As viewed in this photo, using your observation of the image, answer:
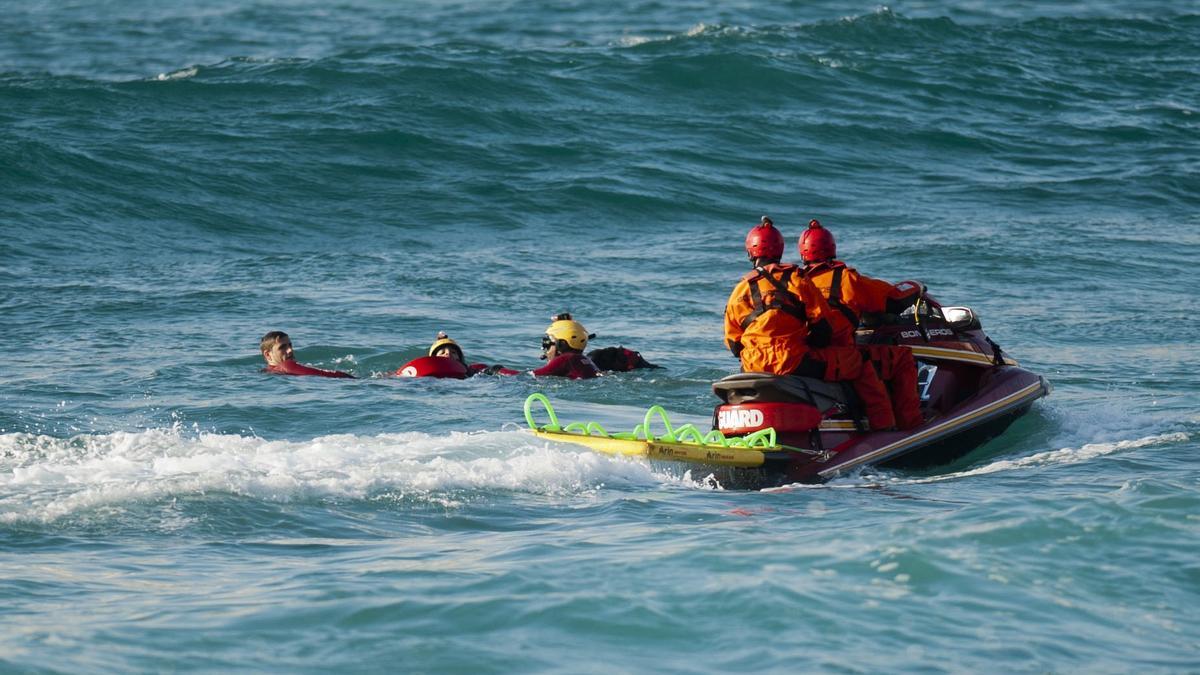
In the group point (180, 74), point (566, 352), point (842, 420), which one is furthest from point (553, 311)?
point (180, 74)

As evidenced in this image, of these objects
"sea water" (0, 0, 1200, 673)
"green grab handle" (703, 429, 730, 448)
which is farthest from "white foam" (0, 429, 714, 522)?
"green grab handle" (703, 429, 730, 448)

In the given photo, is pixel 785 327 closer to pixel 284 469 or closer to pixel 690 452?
pixel 690 452

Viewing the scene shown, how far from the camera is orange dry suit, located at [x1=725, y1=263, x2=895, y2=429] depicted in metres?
9.41

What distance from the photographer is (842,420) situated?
32.1 feet

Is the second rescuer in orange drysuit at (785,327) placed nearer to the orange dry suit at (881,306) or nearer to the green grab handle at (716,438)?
the orange dry suit at (881,306)

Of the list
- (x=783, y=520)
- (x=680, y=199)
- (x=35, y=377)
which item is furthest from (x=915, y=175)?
(x=783, y=520)

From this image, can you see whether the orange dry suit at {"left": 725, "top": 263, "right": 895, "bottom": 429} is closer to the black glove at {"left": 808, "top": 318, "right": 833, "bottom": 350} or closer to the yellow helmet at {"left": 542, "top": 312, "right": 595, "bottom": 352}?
the black glove at {"left": 808, "top": 318, "right": 833, "bottom": 350}

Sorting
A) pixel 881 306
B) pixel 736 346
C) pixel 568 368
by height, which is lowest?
pixel 568 368

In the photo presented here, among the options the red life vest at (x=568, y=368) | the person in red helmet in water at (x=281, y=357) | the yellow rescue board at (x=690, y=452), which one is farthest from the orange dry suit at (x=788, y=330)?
the person in red helmet in water at (x=281, y=357)

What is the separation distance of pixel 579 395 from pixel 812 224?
375cm

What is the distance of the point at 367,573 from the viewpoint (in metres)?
7.07

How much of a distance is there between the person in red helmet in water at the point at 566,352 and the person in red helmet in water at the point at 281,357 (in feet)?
5.42

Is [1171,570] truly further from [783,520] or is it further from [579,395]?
[579,395]

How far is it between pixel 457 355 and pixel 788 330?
4588 millimetres
